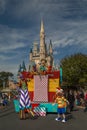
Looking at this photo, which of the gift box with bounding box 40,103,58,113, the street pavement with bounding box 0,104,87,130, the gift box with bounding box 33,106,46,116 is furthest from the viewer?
the gift box with bounding box 40,103,58,113

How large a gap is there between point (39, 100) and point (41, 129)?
7989 millimetres

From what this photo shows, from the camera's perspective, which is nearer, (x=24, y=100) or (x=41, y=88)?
(x=24, y=100)

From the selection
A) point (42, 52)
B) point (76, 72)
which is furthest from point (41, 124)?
point (42, 52)

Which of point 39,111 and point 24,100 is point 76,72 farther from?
point 24,100

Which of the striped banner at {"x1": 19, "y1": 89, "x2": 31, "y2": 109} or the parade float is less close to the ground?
the parade float

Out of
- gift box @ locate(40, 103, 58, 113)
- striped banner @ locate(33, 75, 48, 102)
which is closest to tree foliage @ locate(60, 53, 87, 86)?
striped banner @ locate(33, 75, 48, 102)

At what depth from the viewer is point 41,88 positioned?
20.1 meters

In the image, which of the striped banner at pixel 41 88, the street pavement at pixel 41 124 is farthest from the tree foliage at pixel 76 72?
the street pavement at pixel 41 124

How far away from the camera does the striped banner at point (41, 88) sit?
19922 millimetres

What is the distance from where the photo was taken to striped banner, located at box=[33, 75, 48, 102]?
1992cm

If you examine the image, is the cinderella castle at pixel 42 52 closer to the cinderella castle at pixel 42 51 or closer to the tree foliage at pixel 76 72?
the cinderella castle at pixel 42 51

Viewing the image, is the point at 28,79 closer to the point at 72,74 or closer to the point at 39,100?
the point at 39,100

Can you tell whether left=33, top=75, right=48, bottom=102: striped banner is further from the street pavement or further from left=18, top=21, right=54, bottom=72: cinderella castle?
left=18, top=21, right=54, bottom=72: cinderella castle

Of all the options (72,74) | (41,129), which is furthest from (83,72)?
(41,129)
